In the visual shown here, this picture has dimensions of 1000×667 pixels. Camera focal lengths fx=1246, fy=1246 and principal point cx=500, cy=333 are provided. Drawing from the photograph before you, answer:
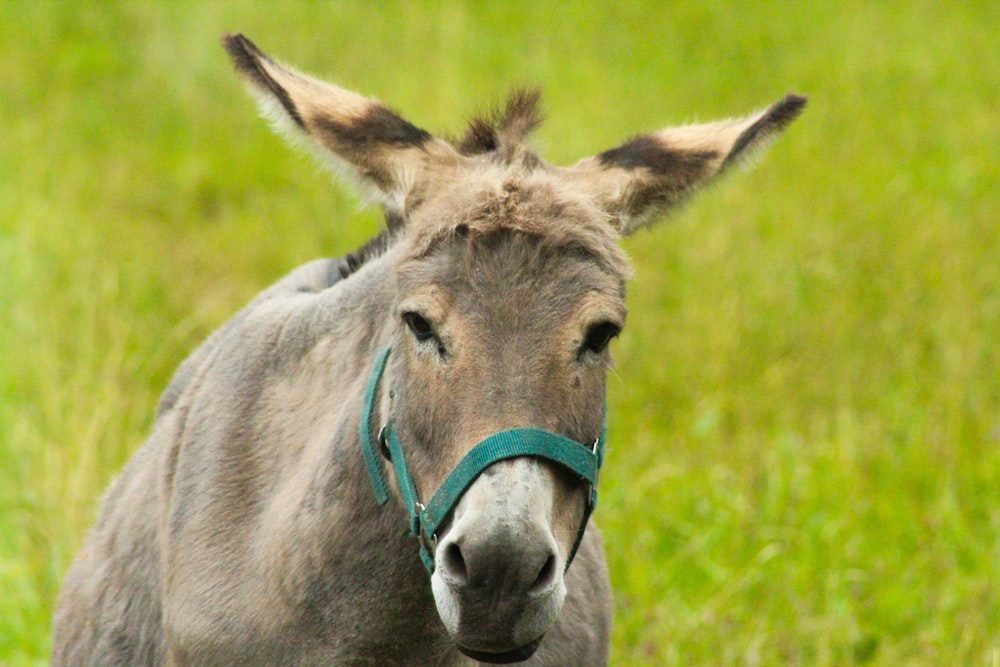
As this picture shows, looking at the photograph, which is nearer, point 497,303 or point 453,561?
point 453,561

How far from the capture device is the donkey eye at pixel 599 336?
9.46 feet

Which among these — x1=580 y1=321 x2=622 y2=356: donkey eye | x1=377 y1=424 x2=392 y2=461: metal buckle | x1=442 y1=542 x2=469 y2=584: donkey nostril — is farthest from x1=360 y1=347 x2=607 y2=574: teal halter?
x1=580 y1=321 x2=622 y2=356: donkey eye

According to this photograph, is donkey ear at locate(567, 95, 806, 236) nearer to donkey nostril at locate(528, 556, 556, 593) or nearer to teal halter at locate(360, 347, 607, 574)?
teal halter at locate(360, 347, 607, 574)

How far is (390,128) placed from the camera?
10.7 feet

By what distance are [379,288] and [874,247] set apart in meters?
5.91

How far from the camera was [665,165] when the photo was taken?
11.0ft

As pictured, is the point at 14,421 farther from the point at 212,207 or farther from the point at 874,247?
the point at 874,247

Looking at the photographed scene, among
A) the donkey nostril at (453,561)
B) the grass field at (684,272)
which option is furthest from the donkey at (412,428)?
the grass field at (684,272)

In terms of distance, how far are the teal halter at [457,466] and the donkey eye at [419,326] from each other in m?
0.25

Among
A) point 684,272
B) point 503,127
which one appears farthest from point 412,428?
point 684,272

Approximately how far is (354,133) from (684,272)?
17.5 ft

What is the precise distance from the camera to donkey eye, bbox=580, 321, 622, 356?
2883 millimetres

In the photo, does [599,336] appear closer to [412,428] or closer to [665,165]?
[412,428]

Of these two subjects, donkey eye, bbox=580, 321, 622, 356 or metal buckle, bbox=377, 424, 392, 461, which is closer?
donkey eye, bbox=580, 321, 622, 356
